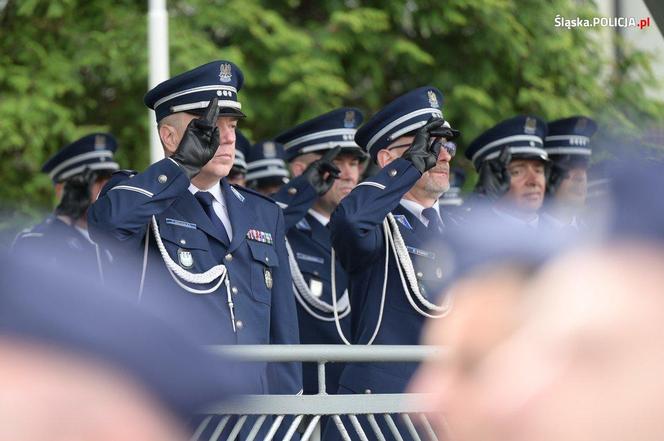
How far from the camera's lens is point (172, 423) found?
1079 millimetres

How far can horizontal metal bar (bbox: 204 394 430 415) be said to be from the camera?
369 cm

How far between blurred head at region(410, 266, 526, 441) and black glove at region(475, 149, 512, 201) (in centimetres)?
569

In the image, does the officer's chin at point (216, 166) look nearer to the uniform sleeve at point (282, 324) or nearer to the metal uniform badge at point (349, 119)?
the uniform sleeve at point (282, 324)

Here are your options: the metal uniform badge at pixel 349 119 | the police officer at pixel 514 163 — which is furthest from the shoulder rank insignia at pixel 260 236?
the metal uniform badge at pixel 349 119

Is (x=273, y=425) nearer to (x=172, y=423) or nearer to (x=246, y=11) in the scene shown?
(x=172, y=423)

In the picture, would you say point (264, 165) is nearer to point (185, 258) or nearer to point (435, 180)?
point (435, 180)

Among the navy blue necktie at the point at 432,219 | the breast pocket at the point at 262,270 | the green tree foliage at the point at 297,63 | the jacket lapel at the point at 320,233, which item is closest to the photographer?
the breast pocket at the point at 262,270

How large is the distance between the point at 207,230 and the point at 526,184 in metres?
2.71

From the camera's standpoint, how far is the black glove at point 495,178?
7.05 metres

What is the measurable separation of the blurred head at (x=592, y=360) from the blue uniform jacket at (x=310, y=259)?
4.91 metres

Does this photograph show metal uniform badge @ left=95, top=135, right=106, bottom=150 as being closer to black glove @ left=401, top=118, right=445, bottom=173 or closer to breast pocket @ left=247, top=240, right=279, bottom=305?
black glove @ left=401, top=118, right=445, bottom=173

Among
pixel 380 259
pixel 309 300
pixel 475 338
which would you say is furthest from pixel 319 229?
pixel 475 338

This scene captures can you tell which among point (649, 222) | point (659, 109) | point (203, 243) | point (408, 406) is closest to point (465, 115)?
point (659, 109)

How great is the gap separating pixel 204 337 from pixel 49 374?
206 mm
